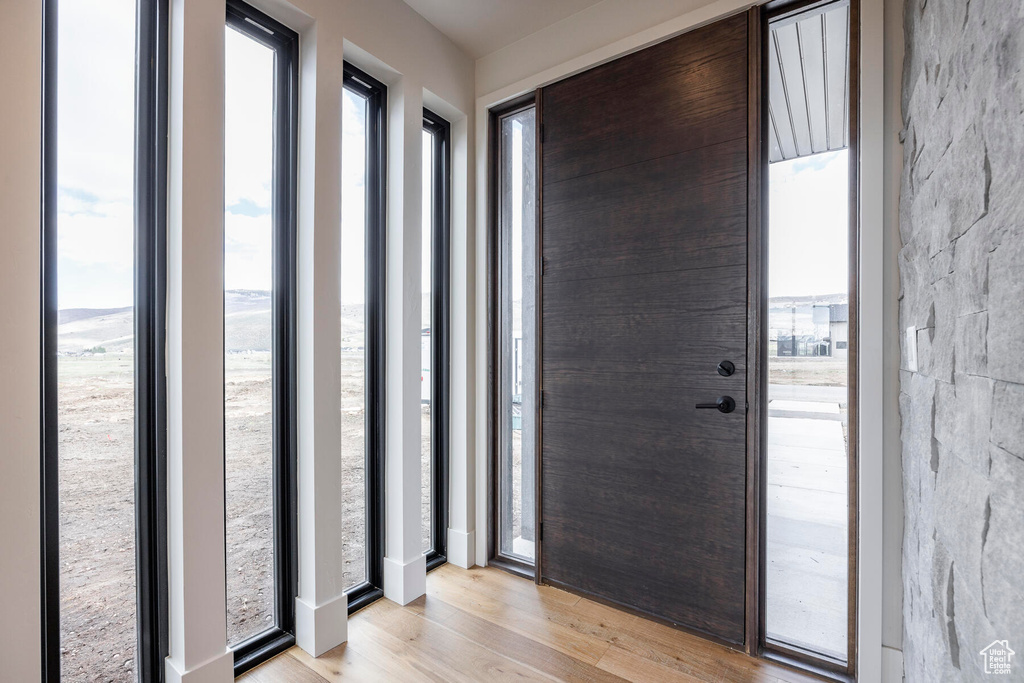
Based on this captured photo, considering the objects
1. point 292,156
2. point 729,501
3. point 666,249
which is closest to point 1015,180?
point 666,249

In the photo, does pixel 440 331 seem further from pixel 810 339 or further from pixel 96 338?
pixel 810 339

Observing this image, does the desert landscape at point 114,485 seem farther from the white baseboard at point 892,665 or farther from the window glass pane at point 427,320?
the white baseboard at point 892,665

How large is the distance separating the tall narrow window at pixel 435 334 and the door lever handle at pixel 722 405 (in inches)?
49.3

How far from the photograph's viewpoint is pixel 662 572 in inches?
74.7

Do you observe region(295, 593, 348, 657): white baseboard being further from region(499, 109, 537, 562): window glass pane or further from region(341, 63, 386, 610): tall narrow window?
region(499, 109, 537, 562): window glass pane

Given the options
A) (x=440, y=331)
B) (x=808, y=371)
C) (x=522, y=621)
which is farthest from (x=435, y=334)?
(x=808, y=371)

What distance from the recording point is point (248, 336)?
1722 millimetres

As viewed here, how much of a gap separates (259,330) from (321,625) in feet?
3.55

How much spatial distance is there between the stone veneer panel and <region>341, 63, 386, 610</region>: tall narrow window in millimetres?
1854

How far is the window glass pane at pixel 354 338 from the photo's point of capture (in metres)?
2.02

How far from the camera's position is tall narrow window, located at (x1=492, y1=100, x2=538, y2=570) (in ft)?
7.71

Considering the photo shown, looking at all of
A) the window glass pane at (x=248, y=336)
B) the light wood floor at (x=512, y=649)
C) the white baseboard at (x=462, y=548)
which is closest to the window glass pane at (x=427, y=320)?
the white baseboard at (x=462, y=548)

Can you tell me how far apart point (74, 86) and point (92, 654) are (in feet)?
5.14

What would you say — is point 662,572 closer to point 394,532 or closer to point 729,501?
point 729,501
